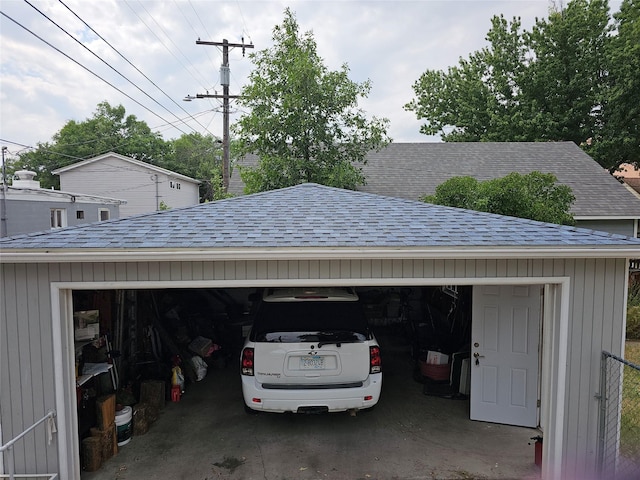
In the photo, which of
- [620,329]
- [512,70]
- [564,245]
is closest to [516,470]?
[620,329]

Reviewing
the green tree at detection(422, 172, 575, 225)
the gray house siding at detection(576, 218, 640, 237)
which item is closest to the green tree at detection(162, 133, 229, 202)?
the gray house siding at detection(576, 218, 640, 237)

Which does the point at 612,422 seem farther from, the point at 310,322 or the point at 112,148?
the point at 112,148

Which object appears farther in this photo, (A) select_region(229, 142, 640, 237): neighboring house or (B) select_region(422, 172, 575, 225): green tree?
(A) select_region(229, 142, 640, 237): neighboring house

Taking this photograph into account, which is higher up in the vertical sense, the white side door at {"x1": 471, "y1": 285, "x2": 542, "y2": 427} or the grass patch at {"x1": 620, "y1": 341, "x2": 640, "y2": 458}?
the white side door at {"x1": 471, "y1": 285, "x2": 542, "y2": 427}

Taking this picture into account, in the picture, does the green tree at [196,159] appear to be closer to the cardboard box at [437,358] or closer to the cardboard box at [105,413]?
the cardboard box at [437,358]

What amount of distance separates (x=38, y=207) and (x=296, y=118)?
10.8 metres

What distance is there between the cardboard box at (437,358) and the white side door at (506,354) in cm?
104

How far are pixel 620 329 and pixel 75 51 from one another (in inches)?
427

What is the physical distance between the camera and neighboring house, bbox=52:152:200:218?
23516 mm

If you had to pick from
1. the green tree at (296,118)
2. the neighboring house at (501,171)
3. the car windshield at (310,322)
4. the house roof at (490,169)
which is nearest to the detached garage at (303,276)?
the car windshield at (310,322)

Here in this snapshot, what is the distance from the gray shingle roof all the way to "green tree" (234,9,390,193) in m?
6.05

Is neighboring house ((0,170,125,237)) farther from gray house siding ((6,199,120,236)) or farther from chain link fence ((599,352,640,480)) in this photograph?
chain link fence ((599,352,640,480))

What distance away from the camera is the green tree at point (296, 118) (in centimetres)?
1114

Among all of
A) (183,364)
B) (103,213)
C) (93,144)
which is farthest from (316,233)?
(93,144)
